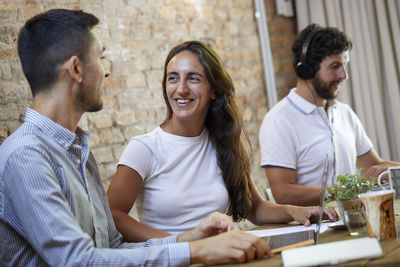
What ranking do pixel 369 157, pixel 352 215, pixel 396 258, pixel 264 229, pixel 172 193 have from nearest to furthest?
pixel 396 258 → pixel 352 215 → pixel 264 229 → pixel 172 193 → pixel 369 157

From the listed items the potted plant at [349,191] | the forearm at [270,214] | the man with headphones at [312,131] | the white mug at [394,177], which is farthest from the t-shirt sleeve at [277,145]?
the potted plant at [349,191]

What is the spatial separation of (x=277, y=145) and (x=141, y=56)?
100 cm

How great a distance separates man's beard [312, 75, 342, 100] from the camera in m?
2.79

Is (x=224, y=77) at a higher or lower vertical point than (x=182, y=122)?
higher

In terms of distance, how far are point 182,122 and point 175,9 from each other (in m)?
1.35

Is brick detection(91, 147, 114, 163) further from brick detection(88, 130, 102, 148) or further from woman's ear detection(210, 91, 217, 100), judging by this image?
woman's ear detection(210, 91, 217, 100)

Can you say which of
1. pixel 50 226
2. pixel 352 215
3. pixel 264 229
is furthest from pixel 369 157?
pixel 50 226

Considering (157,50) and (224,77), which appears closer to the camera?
(224,77)

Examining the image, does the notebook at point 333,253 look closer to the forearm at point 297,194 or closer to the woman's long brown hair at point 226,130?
the woman's long brown hair at point 226,130

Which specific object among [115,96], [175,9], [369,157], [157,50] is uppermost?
[175,9]

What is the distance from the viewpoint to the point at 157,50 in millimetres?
3145

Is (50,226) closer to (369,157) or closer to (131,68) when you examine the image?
(131,68)

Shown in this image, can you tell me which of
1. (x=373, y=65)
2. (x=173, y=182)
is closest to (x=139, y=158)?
(x=173, y=182)

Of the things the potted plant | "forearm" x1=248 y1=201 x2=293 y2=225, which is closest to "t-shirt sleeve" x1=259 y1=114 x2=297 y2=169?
"forearm" x1=248 y1=201 x2=293 y2=225
